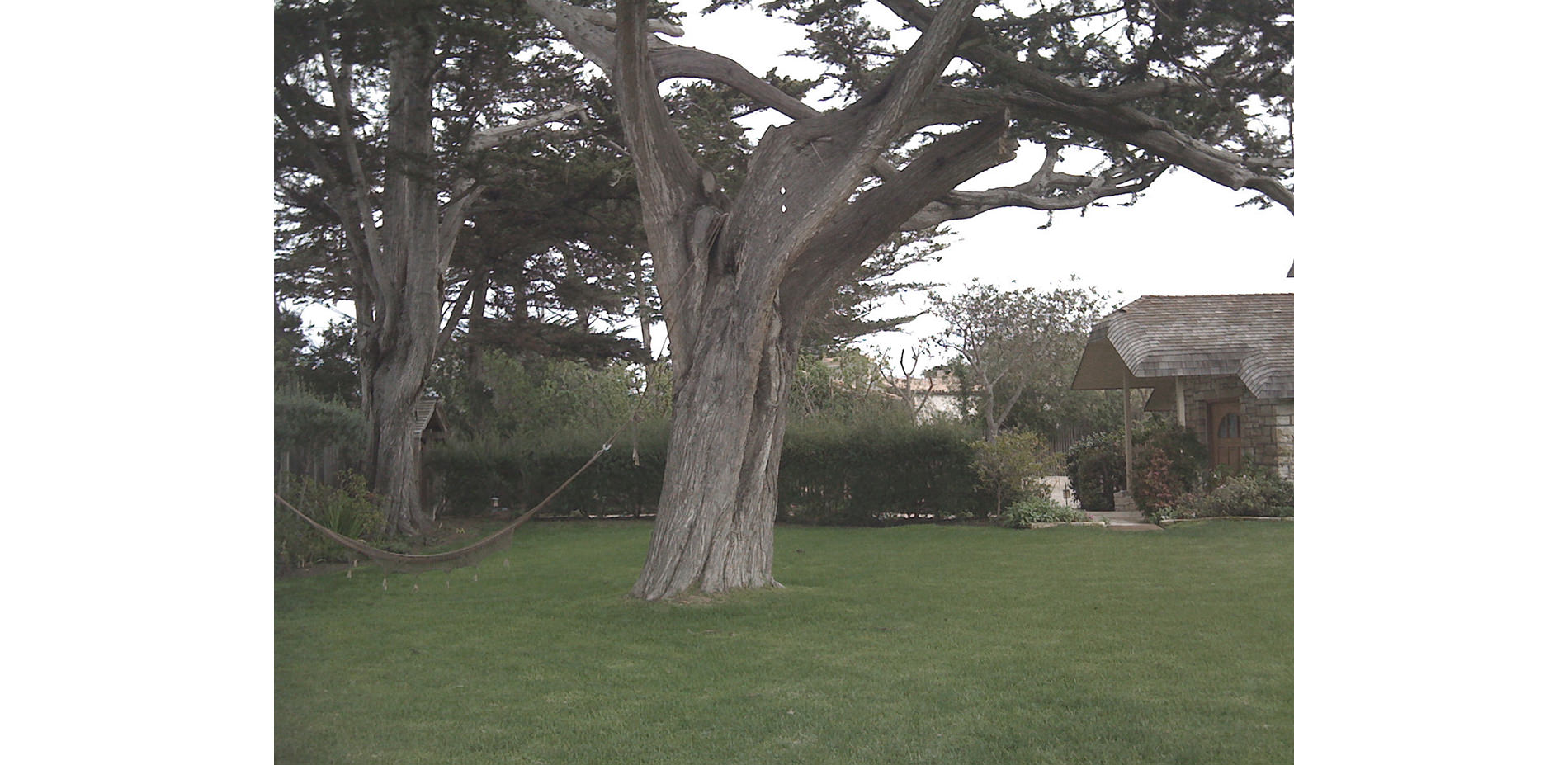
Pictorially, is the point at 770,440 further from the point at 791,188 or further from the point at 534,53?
the point at 534,53

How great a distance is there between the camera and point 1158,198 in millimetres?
21172

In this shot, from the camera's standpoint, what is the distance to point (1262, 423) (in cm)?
1244

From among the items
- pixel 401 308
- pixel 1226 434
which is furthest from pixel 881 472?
pixel 401 308

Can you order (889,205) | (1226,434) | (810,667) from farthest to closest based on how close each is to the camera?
(1226,434) < (889,205) < (810,667)

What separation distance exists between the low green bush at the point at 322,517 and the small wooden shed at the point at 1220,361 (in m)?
8.22

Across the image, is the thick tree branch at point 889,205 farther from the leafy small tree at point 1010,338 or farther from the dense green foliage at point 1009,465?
the leafy small tree at point 1010,338

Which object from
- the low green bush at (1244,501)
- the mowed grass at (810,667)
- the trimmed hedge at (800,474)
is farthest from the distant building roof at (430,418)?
the low green bush at (1244,501)

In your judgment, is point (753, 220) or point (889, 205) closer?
point (753, 220)

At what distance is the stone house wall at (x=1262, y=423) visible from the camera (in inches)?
478

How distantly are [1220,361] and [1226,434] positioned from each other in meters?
1.48

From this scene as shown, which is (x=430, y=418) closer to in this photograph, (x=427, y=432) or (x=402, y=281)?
(x=427, y=432)

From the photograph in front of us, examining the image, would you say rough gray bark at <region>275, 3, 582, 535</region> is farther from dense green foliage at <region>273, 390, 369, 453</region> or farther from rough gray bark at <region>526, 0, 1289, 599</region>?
rough gray bark at <region>526, 0, 1289, 599</region>
